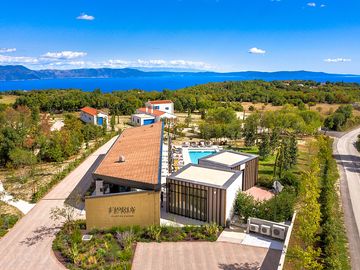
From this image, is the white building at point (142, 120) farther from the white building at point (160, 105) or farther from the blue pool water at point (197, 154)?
the blue pool water at point (197, 154)

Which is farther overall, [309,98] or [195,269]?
[309,98]

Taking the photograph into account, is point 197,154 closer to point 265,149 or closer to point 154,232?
point 265,149

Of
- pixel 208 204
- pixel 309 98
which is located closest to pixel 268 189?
pixel 208 204

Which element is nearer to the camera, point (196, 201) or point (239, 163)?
point (196, 201)

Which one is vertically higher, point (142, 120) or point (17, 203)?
point (142, 120)

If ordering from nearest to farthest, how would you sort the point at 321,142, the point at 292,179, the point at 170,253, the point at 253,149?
the point at 170,253 < the point at 292,179 < the point at 321,142 < the point at 253,149

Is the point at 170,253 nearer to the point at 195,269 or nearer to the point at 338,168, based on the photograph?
the point at 195,269

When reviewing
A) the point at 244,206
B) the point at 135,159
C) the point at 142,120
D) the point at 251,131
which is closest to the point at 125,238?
the point at 244,206
